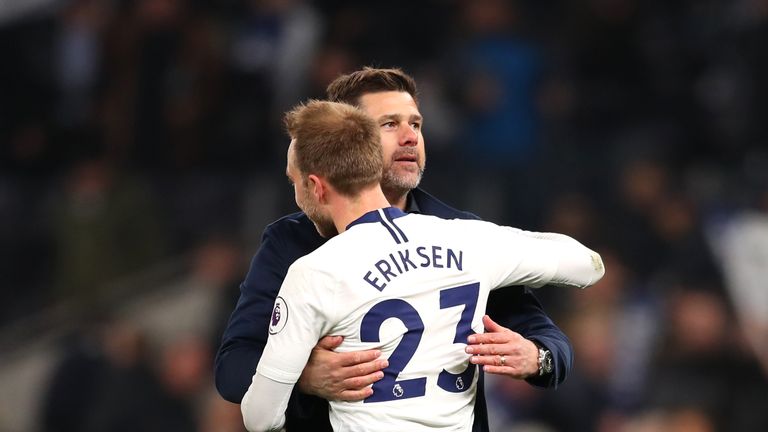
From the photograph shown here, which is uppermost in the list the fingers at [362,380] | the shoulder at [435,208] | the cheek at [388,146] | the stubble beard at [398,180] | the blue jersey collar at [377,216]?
the cheek at [388,146]

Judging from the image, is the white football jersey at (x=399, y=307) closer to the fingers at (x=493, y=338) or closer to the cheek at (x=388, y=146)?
→ the fingers at (x=493, y=338)

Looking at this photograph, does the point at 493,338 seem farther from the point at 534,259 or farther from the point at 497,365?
the point at 534,259

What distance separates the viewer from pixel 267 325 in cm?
289

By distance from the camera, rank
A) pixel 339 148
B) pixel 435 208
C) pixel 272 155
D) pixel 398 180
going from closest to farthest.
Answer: pixel 339 148 → pixel 398 180 → pixel 435 208 → pixel 272 155

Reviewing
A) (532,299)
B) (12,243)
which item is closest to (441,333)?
(532,299)

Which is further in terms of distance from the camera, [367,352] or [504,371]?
[504,371]

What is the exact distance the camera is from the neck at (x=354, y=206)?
8.95ft

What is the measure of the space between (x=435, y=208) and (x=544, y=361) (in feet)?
1.79

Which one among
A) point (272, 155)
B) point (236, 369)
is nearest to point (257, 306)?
point (236, 369)

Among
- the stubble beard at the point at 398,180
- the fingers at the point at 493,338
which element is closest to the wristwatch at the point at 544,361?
the fingers at the point at 493,338

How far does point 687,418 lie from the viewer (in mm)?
6371

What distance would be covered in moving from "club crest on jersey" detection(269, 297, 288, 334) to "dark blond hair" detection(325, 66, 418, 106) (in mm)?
847

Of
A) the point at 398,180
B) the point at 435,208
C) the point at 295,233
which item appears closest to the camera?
the point at 295,233

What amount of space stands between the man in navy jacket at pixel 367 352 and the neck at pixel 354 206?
0.84 feet
